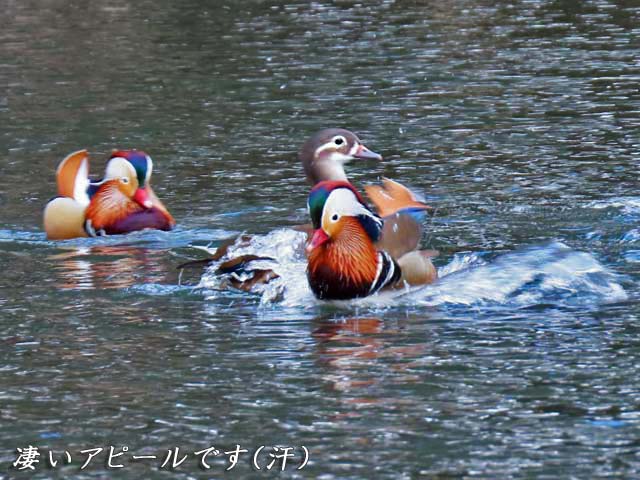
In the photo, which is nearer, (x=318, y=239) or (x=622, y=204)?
(x=318, y=239)

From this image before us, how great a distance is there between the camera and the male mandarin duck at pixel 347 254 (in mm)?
9023

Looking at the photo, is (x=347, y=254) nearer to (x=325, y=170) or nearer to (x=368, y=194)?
(x=368, y=194)

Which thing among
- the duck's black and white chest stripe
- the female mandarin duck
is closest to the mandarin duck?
the duck's black and white chest stripe

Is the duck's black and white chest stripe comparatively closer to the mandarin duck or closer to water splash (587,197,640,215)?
the mandarin duck

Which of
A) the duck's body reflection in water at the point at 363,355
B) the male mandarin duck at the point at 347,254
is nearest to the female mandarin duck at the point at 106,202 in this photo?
the male mandarin duck at the point at 347,254

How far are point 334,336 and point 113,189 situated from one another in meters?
3.65

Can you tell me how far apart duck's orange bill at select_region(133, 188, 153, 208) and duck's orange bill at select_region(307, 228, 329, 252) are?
2684 millimetres

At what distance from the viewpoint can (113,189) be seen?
11562mm

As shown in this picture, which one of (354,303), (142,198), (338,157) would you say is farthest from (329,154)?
(354,303)

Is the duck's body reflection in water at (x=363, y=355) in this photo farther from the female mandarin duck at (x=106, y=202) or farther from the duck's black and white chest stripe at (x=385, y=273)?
the female mandarin duck at (x=106, y=202)

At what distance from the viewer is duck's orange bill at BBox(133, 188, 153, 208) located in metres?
11.5

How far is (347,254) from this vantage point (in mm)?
9031

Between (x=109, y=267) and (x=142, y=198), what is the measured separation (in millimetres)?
1187

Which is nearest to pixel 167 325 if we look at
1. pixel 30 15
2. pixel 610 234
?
pixel 610 234
